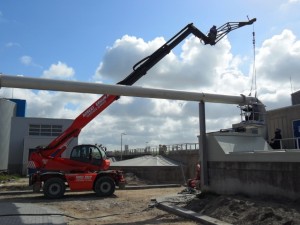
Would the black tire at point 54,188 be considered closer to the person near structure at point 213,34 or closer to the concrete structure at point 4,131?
the person near structure at point 213,34

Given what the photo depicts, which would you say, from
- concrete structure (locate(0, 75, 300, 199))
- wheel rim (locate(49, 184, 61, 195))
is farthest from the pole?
wheel rim (locate(49, 184, 61, 195))

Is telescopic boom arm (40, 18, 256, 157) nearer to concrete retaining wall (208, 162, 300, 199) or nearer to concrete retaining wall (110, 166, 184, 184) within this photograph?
concrete retaining wall (208, 162, 300, 199)

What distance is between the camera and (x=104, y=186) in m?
21.7

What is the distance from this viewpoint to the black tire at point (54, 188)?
67.8 feet

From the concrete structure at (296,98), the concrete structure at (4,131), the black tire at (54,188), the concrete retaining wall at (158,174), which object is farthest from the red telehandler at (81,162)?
the concrete structure at (4,131)

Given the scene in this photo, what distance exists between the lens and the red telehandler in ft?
69.3

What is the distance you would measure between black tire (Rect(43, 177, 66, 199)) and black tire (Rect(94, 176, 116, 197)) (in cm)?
186

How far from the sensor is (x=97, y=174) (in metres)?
21.8

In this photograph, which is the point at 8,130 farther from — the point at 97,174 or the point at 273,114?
the point at 273,114

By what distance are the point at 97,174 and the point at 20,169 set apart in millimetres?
28115

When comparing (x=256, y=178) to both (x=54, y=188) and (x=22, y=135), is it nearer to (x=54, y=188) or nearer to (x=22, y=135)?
(x=54, y=188)

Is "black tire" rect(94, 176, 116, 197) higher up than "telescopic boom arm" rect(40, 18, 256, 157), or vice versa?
"telescopic boom arm" rect(40, 18, 256, 157)

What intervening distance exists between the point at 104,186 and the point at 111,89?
8192 millimetres

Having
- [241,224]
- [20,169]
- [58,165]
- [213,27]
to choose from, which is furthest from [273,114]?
[20,169]
